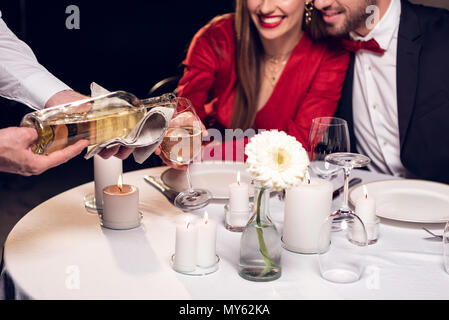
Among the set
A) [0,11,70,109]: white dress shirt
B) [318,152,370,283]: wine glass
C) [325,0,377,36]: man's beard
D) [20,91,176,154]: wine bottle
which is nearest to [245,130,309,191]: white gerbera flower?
[318,152,370,283]: wine glass

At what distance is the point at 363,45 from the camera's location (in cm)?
232

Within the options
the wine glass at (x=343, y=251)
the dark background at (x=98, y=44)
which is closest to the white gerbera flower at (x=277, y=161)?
A: the wine glass at (x=343, y=251)

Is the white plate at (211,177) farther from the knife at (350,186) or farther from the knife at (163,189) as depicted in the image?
the knife at (350,186)

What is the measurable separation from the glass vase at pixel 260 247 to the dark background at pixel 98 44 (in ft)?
9.25

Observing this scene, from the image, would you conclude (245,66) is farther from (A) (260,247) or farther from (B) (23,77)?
(A) (260,247)

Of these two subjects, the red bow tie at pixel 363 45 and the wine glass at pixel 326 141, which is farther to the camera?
the red bow tie at pixel 363 45

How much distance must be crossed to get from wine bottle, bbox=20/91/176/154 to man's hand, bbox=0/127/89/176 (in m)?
0.01

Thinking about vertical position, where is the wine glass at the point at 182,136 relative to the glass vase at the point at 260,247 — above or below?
above

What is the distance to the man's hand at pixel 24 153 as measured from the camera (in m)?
1.14

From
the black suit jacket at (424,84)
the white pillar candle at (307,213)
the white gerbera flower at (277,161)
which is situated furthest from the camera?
the black suit jacket at (424,84)

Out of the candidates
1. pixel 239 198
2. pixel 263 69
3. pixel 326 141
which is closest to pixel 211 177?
pixel 239 198

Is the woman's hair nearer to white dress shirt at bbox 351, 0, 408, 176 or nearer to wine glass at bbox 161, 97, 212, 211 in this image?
white dress shirt at bbox 351, 0, 408, 176

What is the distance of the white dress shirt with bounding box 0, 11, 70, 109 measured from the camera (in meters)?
1.78
